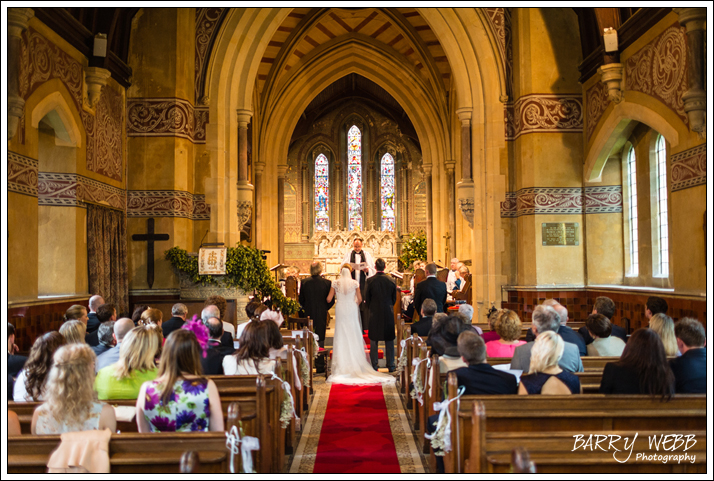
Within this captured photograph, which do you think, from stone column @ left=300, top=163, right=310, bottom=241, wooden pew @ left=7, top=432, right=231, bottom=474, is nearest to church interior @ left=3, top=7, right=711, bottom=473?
wooden pew @ left=7, top=432, right=231, bottom=474

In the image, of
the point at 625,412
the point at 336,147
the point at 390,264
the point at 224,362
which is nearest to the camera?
the point at 625,412

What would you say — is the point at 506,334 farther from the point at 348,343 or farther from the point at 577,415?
the point at 348,343

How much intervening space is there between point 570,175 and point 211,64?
6.52m

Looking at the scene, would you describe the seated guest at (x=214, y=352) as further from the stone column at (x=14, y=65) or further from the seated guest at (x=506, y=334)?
the stone column at (x=14, y=65)

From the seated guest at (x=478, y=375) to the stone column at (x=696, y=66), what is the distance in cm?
452

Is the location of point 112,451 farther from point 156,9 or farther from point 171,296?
point 156,9

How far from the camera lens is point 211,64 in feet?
38.1

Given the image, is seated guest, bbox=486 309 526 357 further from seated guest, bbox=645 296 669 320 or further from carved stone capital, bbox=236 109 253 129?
carved stone capital, bbox=236 109 253 129

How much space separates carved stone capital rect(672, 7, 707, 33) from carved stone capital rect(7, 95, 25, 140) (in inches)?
271

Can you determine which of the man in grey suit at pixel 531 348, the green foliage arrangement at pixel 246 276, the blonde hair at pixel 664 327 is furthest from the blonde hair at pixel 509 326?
the green foliage arrangement at pixel 246 276

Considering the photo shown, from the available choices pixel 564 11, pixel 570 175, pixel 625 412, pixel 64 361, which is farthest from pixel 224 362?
pixel 564 11

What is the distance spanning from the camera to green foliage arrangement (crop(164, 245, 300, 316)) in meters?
9.79

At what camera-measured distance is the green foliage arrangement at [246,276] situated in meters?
9.79

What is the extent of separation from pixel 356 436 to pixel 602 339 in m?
2.23
